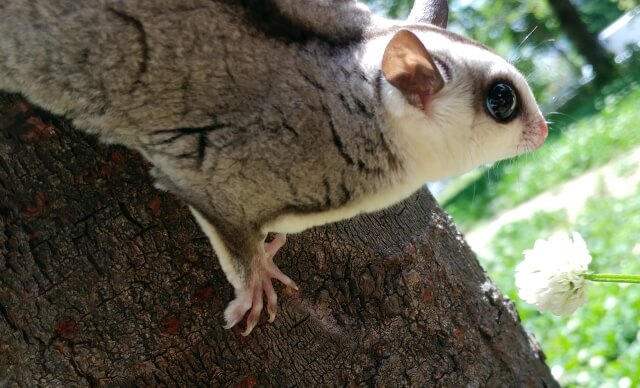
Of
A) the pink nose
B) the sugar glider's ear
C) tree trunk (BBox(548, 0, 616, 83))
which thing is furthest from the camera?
tree trunk (BBox(548, 0, 616, 83))

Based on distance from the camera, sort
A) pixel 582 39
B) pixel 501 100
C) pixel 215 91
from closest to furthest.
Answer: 1. pixel 215 91
2. pixel 501 100
3. pixel 582 39

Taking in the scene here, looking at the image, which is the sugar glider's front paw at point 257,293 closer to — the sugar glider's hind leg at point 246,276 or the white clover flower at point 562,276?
the sugar glider's hind leg at point 246,276

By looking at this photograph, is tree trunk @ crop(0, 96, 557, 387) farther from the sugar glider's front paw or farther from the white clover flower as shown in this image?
the white clover flower

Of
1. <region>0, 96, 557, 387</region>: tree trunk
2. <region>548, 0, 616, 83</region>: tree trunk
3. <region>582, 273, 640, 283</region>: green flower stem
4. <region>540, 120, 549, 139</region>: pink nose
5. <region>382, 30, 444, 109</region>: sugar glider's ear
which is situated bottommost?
<region>548, 0, 616, 83</region>: tree trunk

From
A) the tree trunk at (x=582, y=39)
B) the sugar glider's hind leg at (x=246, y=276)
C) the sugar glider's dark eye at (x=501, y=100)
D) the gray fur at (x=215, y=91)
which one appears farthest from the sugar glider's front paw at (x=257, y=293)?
the tree trunk at (x=582, y=39)

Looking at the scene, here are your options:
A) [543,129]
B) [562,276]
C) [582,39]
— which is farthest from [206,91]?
[582,39]

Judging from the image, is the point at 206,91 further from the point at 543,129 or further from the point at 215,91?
the point at 543,129

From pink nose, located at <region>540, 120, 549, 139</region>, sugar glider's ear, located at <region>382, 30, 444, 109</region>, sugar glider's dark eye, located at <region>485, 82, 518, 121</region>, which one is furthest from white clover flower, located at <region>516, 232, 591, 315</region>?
sugar glider's ear, located at <region>382, 30, 444, 109</region>

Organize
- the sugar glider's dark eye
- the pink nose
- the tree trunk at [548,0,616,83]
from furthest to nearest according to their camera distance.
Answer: the tree trunk at [548,0,616,83]
the pink nose
the sugar glider's dark eye
